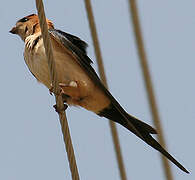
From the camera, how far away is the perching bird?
14.9ft

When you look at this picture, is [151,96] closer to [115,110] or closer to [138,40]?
[138,40]

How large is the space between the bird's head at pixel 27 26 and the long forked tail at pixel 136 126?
0.79 meters

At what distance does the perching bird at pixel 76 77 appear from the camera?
4535 mm

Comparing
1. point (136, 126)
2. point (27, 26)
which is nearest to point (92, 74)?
point (136, 126)

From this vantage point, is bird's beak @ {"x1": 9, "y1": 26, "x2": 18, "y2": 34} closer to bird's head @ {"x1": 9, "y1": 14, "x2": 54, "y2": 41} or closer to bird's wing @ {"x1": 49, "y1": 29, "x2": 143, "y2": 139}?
bird's head @ {"x1": 9, "y1": 14, "x2": 54, "y2": 41}

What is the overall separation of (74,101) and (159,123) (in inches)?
46.4

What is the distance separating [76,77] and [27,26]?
2.41 ft

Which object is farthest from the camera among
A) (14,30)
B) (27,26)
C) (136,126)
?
(14,30)

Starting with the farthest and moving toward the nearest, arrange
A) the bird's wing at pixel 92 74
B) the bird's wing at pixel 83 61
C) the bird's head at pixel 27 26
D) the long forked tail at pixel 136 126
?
the bird's head at pixel 27 26 → the bird's wing at pixel 83 61 → the bird's wing at pixel 92 74 → the long forked tail at pixel 136 126

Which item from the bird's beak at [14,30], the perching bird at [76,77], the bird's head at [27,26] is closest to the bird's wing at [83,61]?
the perching bird at [76,77]

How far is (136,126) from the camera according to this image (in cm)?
457

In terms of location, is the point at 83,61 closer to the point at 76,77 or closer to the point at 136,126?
the point at 76,77

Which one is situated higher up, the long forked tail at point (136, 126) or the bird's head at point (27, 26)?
the bird's head at point (27, 26)

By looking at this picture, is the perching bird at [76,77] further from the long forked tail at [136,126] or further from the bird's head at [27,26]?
the bird's head at [27,26]
